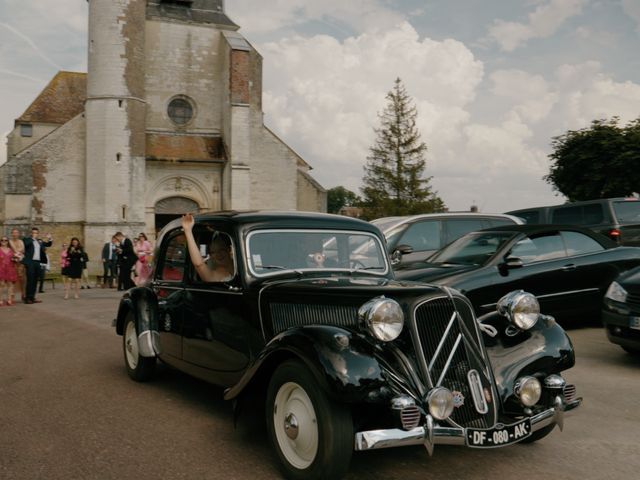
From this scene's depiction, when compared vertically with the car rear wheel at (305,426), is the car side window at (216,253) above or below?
above

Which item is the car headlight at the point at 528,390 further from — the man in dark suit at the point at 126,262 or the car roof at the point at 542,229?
the man in dark suit at the point at 126,262

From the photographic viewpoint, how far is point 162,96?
33375 mm

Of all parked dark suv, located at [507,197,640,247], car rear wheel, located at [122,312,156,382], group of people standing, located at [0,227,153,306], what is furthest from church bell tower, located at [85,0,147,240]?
car rear wheel, located at [122,312,156,382]

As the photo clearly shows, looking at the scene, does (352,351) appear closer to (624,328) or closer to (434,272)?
(624,328)

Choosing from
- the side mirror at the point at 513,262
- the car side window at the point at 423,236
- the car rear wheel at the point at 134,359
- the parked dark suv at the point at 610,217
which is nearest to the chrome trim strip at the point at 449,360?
the car rear wheel at the point at 134,359

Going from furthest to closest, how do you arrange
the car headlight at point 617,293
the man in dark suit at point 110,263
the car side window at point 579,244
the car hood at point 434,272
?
the man in dark suit at point 110,263, the car side window at point 579,244, the car hood at point 434,272, the car headlight at point 617,293

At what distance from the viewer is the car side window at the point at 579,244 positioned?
30.4 feet

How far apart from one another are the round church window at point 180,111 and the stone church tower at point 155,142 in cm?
5

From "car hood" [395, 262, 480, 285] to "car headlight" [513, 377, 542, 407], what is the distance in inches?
165

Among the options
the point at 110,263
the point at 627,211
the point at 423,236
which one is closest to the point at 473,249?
the point at 423,236

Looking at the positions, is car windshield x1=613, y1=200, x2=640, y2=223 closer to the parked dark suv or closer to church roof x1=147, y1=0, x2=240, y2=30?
the parked dark suv

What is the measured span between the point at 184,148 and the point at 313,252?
29.4 meters

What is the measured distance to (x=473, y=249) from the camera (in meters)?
9.24

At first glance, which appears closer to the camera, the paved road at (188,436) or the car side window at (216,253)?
the paved road at (188,436)
